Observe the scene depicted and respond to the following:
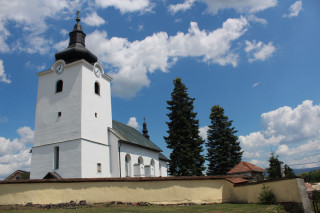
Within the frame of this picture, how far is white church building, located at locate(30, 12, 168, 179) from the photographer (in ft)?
63.8

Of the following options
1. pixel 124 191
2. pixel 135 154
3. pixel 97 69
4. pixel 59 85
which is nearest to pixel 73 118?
pixel 59 85

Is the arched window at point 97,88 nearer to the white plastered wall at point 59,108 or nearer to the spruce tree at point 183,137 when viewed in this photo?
the white plastered wall at point 59,108

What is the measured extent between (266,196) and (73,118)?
49.5ft

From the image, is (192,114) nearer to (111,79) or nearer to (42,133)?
(111,79)

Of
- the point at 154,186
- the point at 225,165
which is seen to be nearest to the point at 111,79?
the point at 154,186

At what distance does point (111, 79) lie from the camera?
25547 mm

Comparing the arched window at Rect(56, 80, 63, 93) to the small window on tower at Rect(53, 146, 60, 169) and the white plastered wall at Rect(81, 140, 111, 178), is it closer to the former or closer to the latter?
the small window on tower at Rect(53, 146, 60, 169)

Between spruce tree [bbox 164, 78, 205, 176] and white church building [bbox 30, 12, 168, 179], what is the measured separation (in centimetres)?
399

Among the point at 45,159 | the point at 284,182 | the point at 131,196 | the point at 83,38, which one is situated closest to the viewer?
the point at 284,182

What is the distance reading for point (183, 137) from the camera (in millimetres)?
25734

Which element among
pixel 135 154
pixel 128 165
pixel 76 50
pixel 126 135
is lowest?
pixel 128 165

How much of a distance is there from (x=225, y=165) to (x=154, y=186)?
730 inches

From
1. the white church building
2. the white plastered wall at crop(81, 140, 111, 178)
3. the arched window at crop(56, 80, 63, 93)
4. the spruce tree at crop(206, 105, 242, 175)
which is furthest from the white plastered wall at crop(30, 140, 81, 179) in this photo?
the spruce tree at crop(206, 105, 242, 175)

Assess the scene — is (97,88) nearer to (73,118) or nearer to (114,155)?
(73,118)
